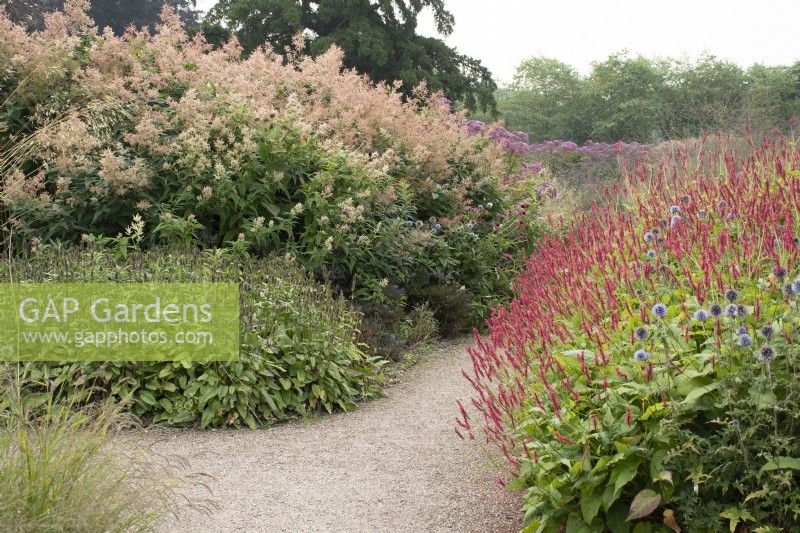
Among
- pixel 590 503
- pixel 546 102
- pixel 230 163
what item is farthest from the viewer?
pixel 546 102

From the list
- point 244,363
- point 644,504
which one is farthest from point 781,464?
point 244,363

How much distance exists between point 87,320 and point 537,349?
117 inches

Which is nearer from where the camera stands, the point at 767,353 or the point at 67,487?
the point at 767,353

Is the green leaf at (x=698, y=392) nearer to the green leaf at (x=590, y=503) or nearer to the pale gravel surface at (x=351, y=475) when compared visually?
the green leaf at (x=590, y=503)

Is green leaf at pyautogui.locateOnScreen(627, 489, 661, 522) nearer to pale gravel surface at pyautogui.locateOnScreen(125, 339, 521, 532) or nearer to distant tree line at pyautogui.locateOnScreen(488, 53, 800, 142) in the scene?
pale gravel surface at pyautogui.locateOnScreen(125, 339, 521, 532)

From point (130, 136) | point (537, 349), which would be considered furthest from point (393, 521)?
point (130, 136)

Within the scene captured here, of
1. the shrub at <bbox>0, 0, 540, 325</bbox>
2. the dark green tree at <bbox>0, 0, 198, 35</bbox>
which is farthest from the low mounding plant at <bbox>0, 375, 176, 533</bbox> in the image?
the dark green tree at <bbox>0, 0, 198, 35</bbox>

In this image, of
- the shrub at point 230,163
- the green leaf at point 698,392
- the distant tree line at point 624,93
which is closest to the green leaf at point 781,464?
the green leaf at point 698,392

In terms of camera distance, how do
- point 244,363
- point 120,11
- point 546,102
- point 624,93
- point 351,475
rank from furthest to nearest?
point 546,102, point 624,93, point 120,11, point 244,363, point 351,475

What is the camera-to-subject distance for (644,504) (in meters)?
2.68

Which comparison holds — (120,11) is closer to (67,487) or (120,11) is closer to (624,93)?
(624,93)

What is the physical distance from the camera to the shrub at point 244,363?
4.86 m

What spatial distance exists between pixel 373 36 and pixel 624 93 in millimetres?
13765

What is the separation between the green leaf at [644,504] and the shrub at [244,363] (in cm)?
272
